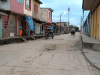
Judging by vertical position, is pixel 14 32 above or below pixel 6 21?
below

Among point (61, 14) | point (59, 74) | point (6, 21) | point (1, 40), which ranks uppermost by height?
point (61, 14)

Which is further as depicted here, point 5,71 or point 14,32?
point 14,32

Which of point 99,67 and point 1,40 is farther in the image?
point 1,40

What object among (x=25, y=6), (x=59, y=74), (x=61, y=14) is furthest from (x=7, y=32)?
(x=61, y=14)

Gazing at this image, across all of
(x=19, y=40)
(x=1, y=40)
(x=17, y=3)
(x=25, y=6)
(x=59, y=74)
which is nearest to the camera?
(x=59, y=74)

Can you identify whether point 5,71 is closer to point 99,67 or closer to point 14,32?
point 99,67

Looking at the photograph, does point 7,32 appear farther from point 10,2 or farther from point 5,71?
point 5,71

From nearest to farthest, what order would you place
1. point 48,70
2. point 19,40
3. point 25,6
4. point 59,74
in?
point 59,74, point 48,70, point 19,40, point 25,6

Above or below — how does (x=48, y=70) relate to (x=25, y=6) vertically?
below

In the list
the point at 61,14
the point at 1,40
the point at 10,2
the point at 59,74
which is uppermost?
the point at 61,14

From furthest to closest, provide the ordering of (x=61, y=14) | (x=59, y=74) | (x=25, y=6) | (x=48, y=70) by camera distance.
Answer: (x=61, y=14) < (x=25, y=6) < (x=48, y=70) < (x=59, y=74)

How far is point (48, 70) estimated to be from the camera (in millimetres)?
4133

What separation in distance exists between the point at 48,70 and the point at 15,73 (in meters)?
1.11

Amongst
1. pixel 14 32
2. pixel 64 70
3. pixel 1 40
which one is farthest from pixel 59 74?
pixel 14 32
